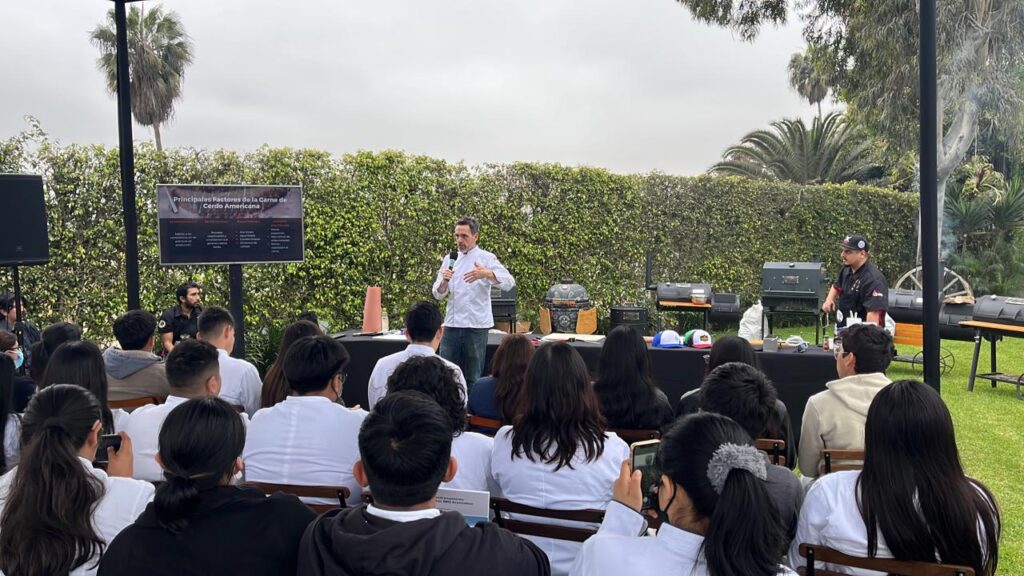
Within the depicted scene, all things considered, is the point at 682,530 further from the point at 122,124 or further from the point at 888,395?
the point at 122,124

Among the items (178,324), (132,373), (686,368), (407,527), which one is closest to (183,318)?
(178,324)

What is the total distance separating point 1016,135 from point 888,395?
16946mm

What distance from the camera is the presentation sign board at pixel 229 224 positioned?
6.50 metres

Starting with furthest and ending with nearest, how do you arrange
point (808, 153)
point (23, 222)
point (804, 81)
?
1. point (804, 81)
2. point (808, 153)
3. point (23, 222)

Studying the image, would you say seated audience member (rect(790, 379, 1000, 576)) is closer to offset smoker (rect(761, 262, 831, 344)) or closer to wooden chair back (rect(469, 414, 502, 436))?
wooden chair back (rect(469, 414, 502, 436))

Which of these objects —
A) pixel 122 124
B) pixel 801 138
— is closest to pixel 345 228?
pixel 122 124

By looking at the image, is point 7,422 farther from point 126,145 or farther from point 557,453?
point 126,145

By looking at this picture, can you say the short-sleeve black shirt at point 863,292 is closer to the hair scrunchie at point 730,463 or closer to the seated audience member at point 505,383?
the seated audience member at point 505,383

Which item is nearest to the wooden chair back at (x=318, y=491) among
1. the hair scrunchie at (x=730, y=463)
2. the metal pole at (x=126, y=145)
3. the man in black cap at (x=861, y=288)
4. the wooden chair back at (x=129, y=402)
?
the hair scrunchie at (x=730, y=463)

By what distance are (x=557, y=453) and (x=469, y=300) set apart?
398 cm

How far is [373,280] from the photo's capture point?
9.05 m

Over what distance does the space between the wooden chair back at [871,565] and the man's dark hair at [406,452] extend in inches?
40.8

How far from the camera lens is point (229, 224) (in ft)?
22.2

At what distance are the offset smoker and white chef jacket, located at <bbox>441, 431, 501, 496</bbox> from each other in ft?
23.1
